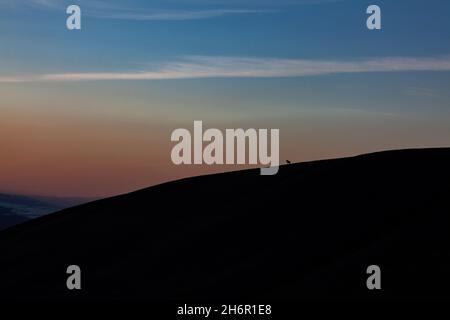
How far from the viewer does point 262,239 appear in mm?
34031

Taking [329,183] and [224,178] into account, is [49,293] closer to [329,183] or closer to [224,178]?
[329,183]

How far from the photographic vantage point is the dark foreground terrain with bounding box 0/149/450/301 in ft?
86.8

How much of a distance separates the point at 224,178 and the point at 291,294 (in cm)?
2643

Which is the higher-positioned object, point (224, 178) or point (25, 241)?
point (224, 178)

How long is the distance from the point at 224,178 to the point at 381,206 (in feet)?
58.6

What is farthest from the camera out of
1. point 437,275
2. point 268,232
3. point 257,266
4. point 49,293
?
point 268,232

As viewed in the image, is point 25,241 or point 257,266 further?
point 25,241

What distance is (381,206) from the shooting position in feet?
113

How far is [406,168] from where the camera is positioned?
129ft

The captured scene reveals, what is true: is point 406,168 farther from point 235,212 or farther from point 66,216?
point 66,216

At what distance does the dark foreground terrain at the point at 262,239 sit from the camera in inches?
1041
